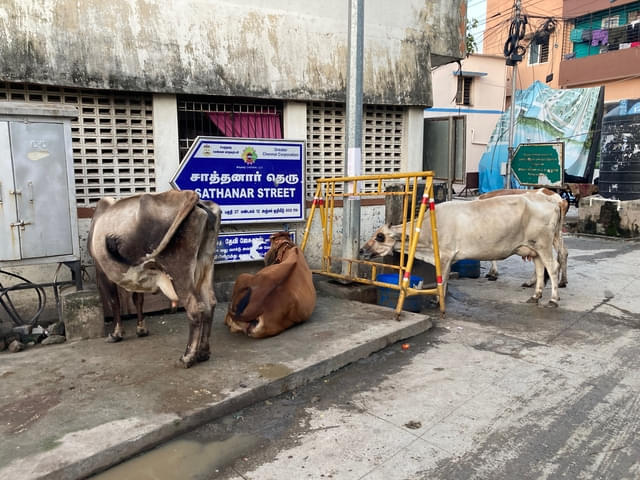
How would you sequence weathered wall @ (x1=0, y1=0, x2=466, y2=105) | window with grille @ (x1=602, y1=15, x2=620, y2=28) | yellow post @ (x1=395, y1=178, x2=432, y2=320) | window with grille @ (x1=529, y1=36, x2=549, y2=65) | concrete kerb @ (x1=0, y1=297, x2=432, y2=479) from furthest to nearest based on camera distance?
window with grille @ (x1=529, y1=36, x2=549, y2=65) → window with grille @ (x1=602, y1=15, x2=620, y2=28) → yellow post @ (x1=395, y1=178, x2=432, y2=320) → weathered wall @ (x1=0, y1=0, x2=466, y2=105) → concrete kerb @ (x1=0, y1=297, x2=432, y2=479)

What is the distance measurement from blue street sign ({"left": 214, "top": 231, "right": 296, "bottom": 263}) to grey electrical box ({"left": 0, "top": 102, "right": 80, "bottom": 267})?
6.06 feet

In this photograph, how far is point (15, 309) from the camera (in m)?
5.30

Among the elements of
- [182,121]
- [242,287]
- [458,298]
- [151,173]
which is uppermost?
[182,121]

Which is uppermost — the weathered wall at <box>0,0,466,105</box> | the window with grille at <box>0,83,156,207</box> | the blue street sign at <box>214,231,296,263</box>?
the weathered wall at <box>0,0,466,105</box>

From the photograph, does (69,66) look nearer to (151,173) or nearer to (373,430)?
(151,173)

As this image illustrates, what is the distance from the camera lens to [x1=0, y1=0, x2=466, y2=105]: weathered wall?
520cm

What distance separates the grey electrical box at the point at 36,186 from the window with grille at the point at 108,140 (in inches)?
35.9

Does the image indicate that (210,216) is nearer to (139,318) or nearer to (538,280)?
(139,318)

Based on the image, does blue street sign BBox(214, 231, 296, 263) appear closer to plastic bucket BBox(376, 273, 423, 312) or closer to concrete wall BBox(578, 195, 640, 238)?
plastic bucket BBox(376, 273, 423, 312)

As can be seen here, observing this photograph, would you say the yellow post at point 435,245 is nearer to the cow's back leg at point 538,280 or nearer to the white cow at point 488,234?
the white cow at point 488,234

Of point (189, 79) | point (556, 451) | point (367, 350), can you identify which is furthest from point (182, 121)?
point (556, 451)

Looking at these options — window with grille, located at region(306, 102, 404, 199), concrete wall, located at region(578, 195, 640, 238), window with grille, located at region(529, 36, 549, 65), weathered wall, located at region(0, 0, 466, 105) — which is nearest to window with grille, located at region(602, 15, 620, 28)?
window with grille, located at region(529, 36, 549, 65)

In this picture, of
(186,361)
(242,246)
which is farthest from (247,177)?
(186,361)

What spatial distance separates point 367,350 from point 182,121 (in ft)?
12.1
